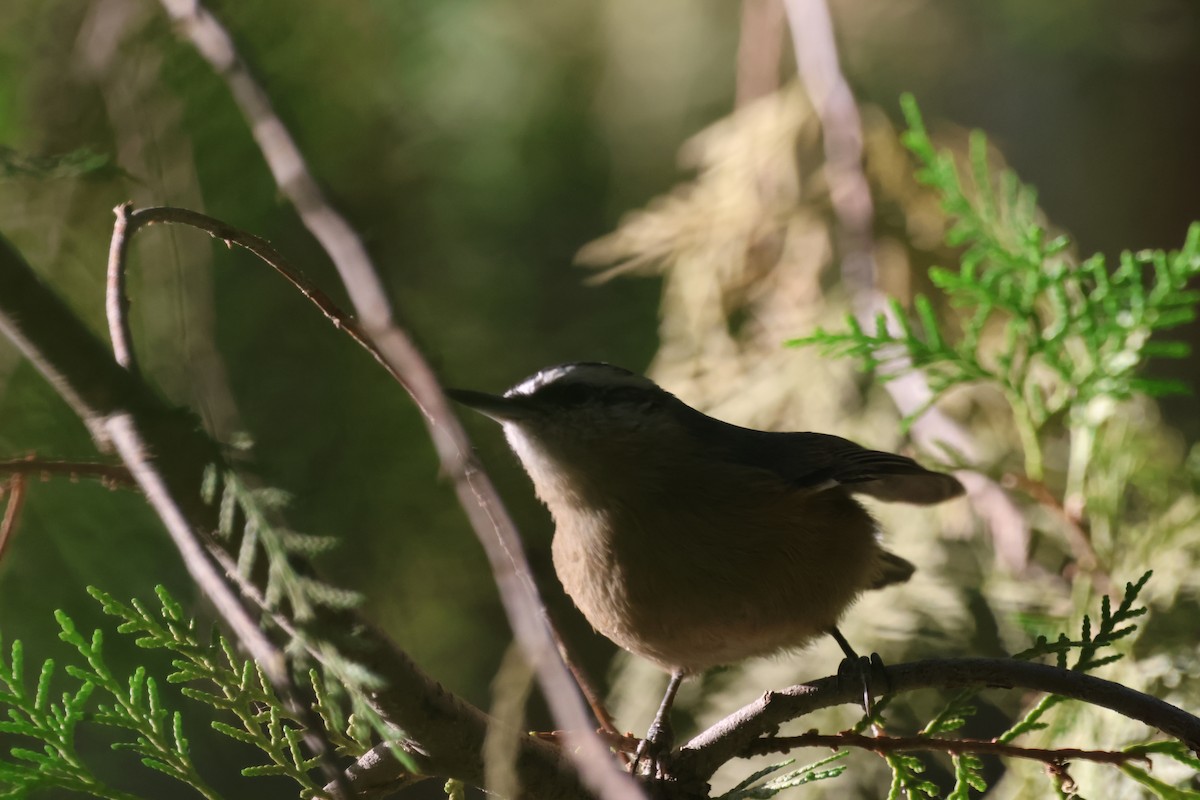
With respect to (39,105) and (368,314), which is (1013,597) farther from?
(39,105)

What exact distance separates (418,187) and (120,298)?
75.2 inches

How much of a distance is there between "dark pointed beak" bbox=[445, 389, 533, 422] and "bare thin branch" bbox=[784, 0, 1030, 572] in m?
1.11

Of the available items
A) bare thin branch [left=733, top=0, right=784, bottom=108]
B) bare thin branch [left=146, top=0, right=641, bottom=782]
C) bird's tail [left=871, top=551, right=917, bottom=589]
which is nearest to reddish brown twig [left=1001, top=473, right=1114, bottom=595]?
bird's tail [left=871, top=551, right=917, bottom=589]

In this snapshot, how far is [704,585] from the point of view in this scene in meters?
1.61

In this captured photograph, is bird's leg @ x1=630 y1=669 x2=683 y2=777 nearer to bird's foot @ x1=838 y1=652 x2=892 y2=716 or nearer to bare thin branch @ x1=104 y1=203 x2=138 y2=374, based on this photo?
bird's foot @ x1=838 y1=652 x2=892 y2=716

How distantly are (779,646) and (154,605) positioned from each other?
58.5 inches

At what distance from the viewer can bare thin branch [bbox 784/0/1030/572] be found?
2527mm

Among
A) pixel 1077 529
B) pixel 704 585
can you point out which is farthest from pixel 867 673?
pixel 1077 529

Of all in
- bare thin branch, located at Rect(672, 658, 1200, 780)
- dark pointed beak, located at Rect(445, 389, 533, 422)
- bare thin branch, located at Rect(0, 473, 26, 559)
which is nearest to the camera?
bare thin branch, located at Rect(0, 473, 26, 559)

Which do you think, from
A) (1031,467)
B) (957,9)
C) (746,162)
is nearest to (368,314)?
(1031,467)

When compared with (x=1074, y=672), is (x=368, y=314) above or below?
above

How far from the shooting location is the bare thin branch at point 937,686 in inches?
50.7

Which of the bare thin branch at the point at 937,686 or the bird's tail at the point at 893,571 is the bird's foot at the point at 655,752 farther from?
the bird's tail at the point at 893,571

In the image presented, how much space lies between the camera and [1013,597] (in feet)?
7.47
